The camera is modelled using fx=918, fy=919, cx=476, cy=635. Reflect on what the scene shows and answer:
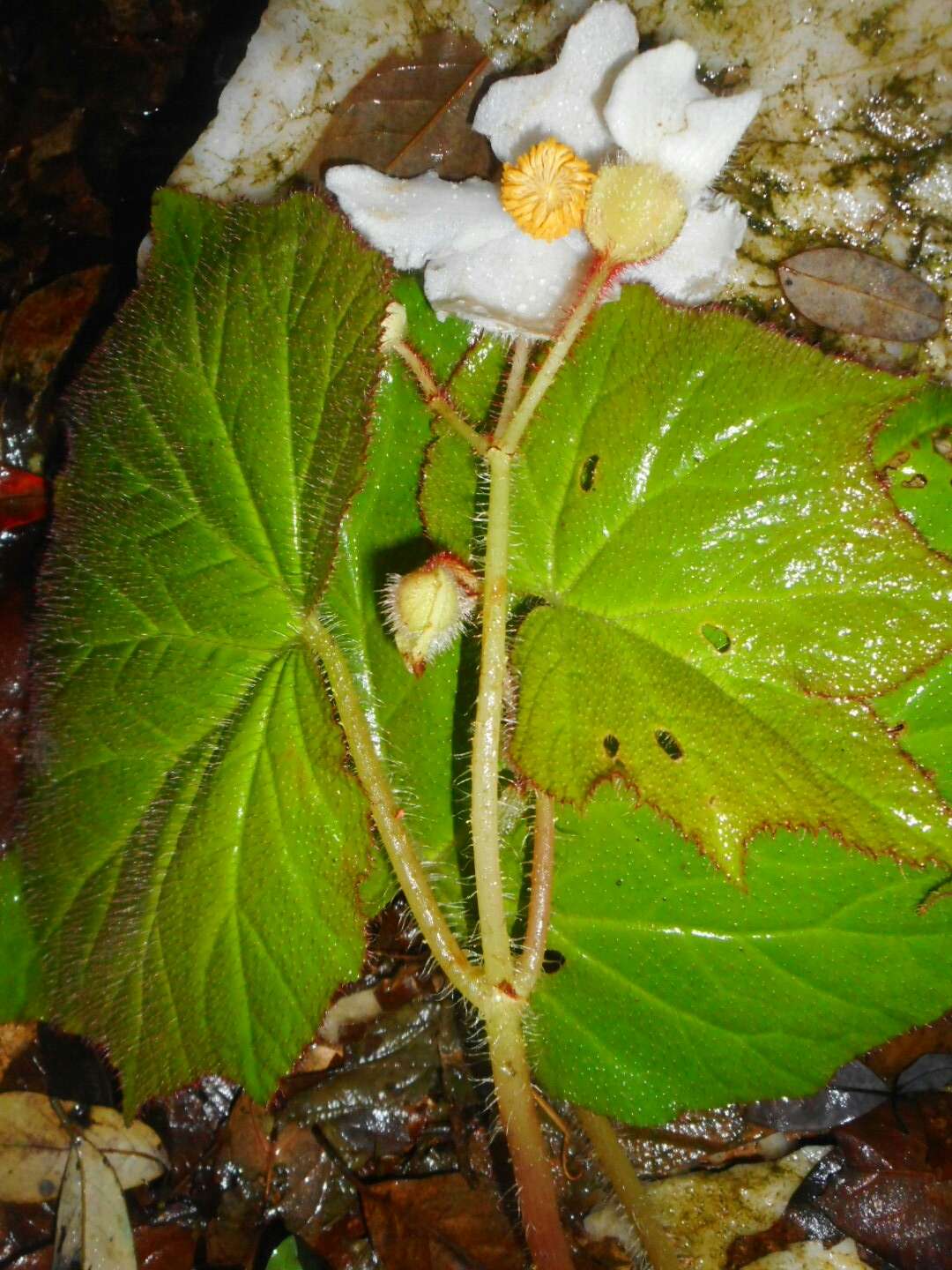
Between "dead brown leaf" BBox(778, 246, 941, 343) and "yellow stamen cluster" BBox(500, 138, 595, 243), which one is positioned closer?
"yellow stamen cluster" BBox(500, 138, 595, 243)

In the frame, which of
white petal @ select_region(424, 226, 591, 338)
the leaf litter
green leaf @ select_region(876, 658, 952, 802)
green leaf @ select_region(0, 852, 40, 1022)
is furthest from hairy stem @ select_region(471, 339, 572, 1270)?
green leaf @ select_region(0, 852, 40, 1022)

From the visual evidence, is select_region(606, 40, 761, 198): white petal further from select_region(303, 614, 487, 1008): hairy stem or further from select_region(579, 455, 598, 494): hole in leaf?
select_region(303, 614, 487, 1008): hairy stem

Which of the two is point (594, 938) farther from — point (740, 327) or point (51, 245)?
point (51, 245)

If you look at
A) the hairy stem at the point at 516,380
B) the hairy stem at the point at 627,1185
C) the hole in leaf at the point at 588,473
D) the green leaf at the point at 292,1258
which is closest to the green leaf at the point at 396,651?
the hairy stem at the point at 516,380

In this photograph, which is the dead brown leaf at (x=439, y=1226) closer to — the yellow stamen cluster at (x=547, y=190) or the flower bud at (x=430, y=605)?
the flower bud at (x=430, y=605)

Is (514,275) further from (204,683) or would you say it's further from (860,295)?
(204,683)

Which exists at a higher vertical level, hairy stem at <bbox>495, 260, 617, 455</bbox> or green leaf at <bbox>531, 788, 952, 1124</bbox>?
hairy stem at <bbox>495, 260, 617, 455</bbox>
